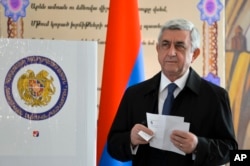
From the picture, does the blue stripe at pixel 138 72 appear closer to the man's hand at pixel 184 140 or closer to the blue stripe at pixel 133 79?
the blue stripe at pixel 133 79

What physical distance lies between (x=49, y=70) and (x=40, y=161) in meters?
0.48

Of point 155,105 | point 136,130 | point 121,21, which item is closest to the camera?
point 136,130

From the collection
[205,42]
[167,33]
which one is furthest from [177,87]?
[205,42]

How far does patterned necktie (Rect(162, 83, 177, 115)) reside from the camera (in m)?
2.06

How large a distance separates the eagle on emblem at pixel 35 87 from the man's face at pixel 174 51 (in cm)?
60

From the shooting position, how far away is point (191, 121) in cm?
204

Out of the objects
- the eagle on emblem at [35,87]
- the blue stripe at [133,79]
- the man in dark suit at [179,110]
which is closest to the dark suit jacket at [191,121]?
the man in dark suit at [179,110]

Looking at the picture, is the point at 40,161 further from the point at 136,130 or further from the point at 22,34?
the point at 22,34

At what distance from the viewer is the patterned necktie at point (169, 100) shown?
2.06 meters

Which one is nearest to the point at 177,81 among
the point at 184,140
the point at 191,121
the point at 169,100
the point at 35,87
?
the point at 169,100

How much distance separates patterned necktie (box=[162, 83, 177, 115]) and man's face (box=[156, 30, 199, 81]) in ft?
0.19

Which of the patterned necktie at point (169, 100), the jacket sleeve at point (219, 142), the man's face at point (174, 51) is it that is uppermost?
the man's face at point (174, 51)

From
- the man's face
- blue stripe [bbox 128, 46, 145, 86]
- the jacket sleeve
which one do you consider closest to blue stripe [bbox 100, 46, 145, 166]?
blue stripe [bbox 128, 46, 145, 86]

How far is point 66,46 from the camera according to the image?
2.18 meters
